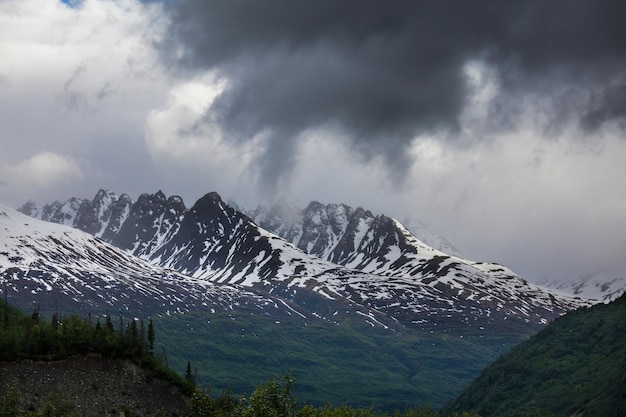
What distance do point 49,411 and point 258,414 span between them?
301 ft

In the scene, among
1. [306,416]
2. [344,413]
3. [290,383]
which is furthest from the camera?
[344,413]

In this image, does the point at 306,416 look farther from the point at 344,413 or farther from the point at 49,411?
the point at 49,411

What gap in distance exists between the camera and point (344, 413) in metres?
197

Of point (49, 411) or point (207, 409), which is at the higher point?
point (207, 409)

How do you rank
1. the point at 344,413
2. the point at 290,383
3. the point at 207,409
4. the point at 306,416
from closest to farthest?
the point at 290,383
the point at 306,416
the point at 207,409
the point at 344,413

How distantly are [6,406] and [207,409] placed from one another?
61.6 meters

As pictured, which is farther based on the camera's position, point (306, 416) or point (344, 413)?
point (344, 413)

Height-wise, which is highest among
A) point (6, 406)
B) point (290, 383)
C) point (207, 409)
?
point (290, 383)

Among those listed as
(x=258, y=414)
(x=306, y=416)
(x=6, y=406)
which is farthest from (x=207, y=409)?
(x=6, y=406)

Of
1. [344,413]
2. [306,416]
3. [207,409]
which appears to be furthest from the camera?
[344,413]

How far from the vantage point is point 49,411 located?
19850cm

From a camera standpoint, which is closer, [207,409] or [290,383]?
[290,383]

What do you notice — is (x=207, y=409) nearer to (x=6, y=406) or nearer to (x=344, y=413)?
(x=344, y=413)

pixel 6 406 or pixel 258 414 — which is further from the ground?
pixel 258 414
